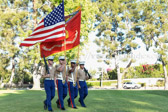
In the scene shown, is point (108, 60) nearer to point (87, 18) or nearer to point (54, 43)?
point (87, 18)

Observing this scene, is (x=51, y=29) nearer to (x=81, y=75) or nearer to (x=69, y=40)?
(x=69, y=40)

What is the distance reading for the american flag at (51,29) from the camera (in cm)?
1002

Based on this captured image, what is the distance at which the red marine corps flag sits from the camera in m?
10.0

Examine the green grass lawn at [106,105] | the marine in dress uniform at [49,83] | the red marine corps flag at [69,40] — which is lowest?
the green grass lawn at [106,105]

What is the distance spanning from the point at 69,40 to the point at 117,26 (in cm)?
3575

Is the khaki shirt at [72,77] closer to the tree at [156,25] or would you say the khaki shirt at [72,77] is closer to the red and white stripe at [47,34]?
the red and white stripe at [47,34]

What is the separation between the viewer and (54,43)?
10484mm

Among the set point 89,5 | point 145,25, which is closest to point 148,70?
point 145,25

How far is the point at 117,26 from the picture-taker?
45250 millimetres

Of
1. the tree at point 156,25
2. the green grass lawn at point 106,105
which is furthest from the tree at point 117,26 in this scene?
Answer: the green grass lawn at point 106,105

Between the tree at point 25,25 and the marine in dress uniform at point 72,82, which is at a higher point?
the tree at point 25,25

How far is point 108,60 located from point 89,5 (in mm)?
14118

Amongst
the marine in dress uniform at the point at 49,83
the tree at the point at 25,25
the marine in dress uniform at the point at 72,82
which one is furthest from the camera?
the tree at the point at 25,25

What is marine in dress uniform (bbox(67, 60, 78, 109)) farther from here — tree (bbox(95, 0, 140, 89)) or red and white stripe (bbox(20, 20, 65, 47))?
tree (bbox(95, 0, 140, 89))
